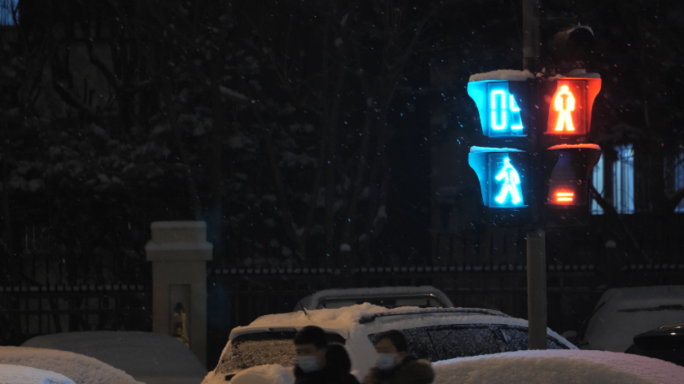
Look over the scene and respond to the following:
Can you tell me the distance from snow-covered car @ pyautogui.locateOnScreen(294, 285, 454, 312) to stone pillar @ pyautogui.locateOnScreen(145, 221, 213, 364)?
10.6ft

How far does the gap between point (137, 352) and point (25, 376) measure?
208 inches

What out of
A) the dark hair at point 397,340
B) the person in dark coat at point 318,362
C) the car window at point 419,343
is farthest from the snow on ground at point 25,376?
the car window at point 419,343

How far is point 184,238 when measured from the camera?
42.2 feet

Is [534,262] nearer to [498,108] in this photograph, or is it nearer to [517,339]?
[517,339]

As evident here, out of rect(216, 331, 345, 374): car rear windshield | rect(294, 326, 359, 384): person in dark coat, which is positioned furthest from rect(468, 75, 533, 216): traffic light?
rect(294, 326, 359, 384): person in dark coat

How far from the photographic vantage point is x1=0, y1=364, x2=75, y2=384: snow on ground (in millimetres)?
5410

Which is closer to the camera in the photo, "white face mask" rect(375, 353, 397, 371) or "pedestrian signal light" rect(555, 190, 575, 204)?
"white face mask" rect(375, 353, 397, 371)

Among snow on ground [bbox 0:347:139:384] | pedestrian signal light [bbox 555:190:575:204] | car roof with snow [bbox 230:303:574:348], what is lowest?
snow on ground [bbox 0:347:139:384]

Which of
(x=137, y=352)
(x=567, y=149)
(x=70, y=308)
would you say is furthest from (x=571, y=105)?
(x=70, y=308)

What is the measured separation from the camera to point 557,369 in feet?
14.8

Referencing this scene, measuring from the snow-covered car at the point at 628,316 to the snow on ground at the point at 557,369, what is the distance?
5232 mm

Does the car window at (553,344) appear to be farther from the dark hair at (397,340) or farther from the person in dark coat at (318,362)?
the person in dark coat at (318,362)

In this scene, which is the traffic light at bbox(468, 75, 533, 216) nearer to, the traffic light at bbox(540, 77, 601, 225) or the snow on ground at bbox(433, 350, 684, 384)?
the traffic light at bbox(540, 77, 601, 225)

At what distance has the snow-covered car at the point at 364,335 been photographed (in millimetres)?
6359
